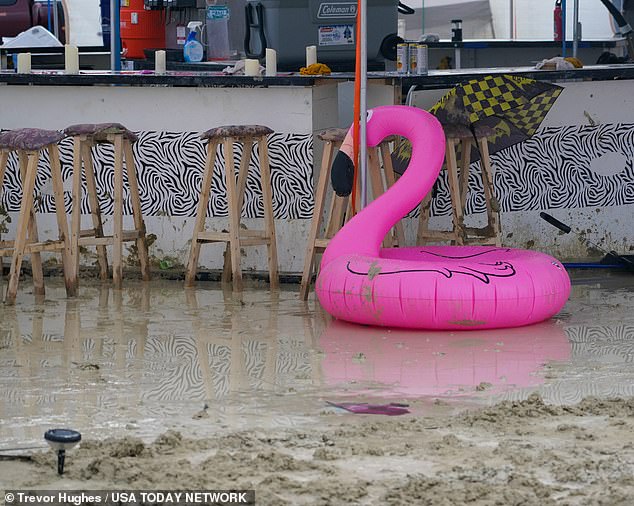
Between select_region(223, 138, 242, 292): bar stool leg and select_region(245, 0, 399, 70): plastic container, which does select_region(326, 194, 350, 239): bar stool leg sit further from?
select_region(245, 0, 399, 70): plastic container

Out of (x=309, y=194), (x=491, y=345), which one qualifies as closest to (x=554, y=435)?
(x=491, y=345)

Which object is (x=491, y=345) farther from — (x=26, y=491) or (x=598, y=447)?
(x=26, y=491)

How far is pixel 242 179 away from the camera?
27.9 ft

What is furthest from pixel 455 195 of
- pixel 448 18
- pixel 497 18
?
pixel 448 18

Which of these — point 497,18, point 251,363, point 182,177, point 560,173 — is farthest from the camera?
point 497,18

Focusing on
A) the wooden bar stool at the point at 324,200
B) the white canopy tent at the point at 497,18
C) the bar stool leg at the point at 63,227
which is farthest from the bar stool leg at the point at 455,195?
the white canopy tent at the point at 497,18

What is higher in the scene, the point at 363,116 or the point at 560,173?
the point at 363,116

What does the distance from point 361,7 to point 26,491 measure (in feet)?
13.7

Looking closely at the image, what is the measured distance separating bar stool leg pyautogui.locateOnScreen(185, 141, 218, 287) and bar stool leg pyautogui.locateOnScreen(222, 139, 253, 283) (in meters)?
0.20

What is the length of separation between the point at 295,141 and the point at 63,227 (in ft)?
5.35

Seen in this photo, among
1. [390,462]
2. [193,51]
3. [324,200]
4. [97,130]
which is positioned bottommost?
[390,462]

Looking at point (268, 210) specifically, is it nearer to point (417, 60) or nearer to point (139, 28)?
point (417, 60)

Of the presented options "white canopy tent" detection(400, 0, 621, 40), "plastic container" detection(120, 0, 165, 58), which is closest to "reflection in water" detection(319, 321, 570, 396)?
"plastic container" detection(120, 0, 165, 58)

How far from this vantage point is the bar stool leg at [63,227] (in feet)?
26.4
